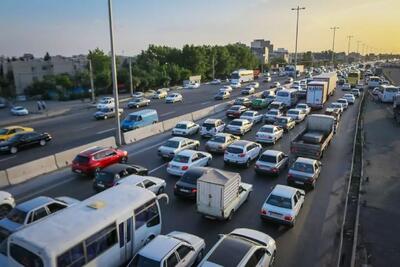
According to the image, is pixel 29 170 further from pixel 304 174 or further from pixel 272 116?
pixel 272 116

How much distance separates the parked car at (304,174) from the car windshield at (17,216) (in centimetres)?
1216

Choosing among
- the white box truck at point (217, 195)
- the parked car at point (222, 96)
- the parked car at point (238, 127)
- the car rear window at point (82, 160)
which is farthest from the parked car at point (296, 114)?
the car rear window at point (82, 160)

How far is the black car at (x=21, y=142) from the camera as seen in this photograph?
24.6m

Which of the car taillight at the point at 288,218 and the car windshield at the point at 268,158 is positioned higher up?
the car windshield at the point at 268,158

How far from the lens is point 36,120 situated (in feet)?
136

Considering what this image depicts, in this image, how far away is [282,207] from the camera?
1332 centimetres

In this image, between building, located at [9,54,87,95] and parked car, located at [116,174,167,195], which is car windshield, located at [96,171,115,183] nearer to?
parked car, located at [116,174,167,195]

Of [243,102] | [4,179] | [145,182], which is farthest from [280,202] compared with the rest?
[243,102]

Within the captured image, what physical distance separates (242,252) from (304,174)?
8814 mm

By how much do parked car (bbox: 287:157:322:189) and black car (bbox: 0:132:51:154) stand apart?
20.0m

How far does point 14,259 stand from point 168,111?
35.3 metres

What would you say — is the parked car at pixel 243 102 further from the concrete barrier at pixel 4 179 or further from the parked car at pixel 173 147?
the concrete barrier at pixel 4 179

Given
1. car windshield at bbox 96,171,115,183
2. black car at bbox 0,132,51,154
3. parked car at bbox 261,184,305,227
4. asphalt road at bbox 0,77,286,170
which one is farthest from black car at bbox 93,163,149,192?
black car at bbox 0,132,51,154

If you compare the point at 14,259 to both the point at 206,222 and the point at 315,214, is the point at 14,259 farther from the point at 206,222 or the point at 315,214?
the point at 315,214
